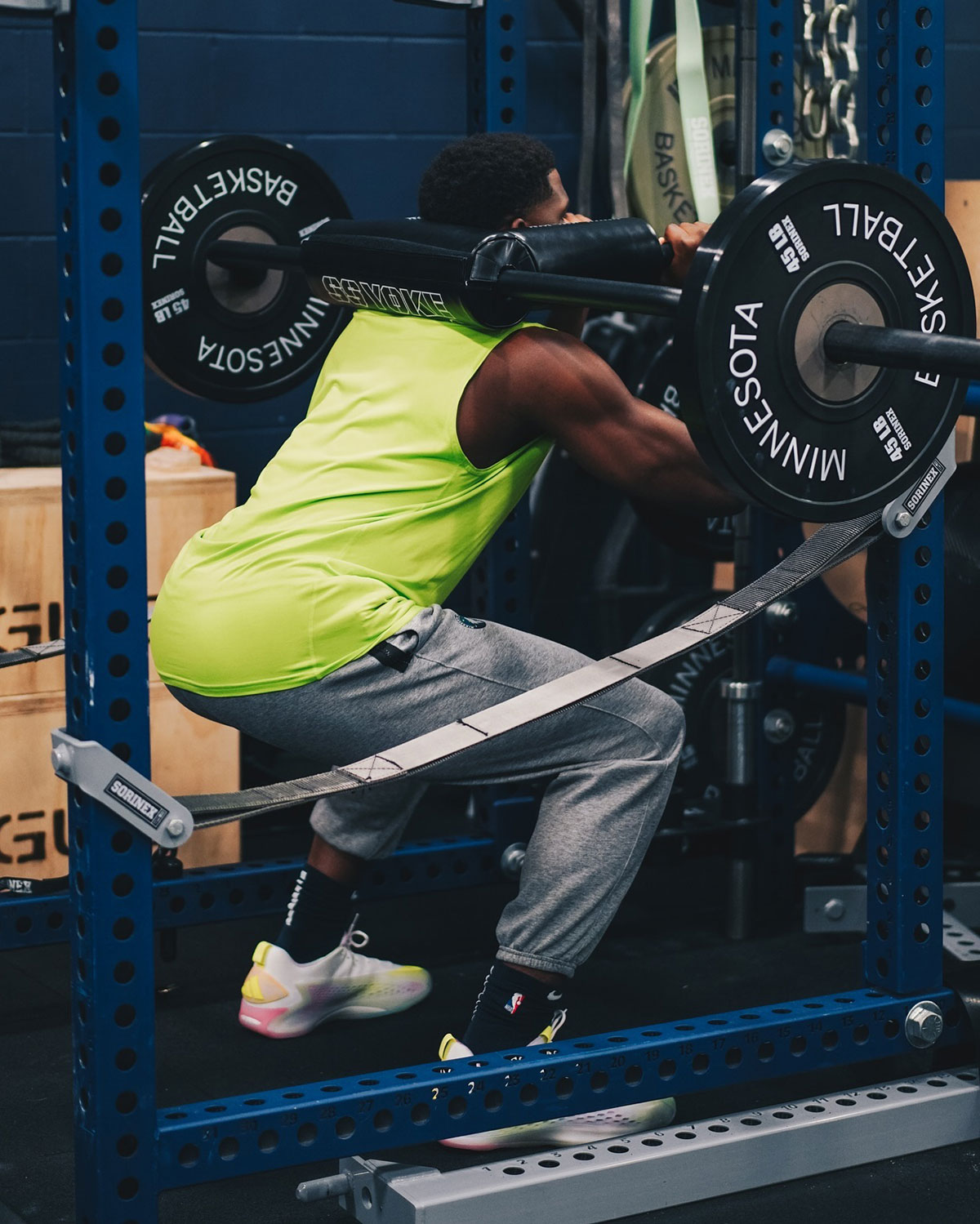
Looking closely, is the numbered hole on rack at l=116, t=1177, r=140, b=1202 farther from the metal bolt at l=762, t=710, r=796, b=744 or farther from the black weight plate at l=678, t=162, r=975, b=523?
the metal bolt at l=762, t=710, r=796, b=744

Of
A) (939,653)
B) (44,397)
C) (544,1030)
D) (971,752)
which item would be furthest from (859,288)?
(44,397)

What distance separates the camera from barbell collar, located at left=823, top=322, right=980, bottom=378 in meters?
1.82

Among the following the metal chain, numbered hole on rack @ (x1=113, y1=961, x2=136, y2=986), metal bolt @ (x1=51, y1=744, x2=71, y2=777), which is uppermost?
the metal chain

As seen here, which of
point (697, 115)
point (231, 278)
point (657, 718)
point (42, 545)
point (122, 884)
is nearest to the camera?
point (122, 884)

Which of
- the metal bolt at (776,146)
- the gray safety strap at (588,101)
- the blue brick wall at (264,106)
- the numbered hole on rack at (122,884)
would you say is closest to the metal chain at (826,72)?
the metal bolt at (776,146)

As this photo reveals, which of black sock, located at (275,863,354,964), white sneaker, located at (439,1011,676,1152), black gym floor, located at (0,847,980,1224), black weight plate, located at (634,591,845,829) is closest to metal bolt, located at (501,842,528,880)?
black gym floor, located at (0,847,980,1224)

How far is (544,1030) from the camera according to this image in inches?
97.2

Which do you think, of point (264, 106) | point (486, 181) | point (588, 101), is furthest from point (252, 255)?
point (588, 101)

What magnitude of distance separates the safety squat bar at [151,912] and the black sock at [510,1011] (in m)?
0.14

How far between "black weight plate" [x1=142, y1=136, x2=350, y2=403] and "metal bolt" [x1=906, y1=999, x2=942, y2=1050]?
1.61 metres

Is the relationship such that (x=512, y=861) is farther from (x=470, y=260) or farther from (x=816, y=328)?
(x=816, y=328)

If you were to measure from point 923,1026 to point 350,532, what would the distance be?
1043 millimetres

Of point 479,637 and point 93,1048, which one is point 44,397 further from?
point 93,1048

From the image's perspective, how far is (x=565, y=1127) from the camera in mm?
2492
